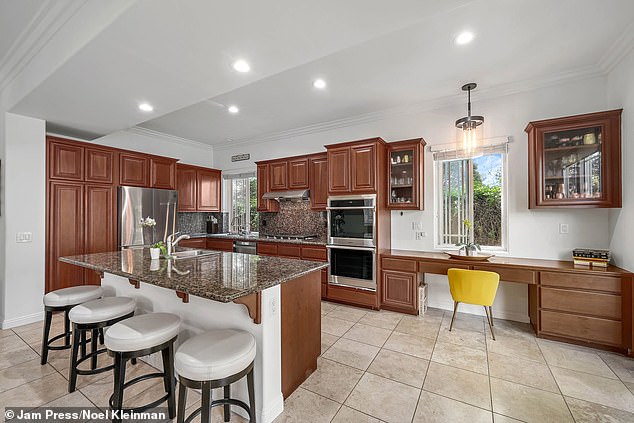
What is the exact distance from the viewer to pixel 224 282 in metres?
1.72

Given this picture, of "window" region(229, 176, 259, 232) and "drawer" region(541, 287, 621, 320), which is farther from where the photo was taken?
"window" region(229, 176, 259, 232)

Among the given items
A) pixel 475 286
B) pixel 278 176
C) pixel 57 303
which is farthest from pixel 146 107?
pixel 475 286

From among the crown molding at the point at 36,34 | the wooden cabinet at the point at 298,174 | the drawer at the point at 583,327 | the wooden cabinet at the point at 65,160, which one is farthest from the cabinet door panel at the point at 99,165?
the drawer at the point at 583,327

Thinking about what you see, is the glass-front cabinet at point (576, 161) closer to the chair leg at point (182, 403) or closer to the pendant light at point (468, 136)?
the pendant light at point (468, 136)

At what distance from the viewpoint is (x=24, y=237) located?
3.30m

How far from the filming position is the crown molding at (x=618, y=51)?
7.98 ft

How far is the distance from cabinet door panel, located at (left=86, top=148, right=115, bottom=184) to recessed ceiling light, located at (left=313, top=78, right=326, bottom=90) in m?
3.27

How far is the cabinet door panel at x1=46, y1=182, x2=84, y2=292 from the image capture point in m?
3.56

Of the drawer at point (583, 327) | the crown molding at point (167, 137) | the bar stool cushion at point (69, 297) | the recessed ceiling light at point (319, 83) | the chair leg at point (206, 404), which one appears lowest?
the drawer at point (583, 327)

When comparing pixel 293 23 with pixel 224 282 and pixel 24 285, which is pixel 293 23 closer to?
pixel 224 282

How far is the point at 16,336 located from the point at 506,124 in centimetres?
620

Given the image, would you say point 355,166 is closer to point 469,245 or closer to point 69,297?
point 469,245

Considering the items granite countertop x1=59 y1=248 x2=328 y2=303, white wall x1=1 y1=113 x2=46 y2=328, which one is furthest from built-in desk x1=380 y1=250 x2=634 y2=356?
white wall x1=1 y1=113 x2=46 y2=328

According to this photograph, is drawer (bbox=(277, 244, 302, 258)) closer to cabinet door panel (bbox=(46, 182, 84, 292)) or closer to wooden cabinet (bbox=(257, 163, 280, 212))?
wooden cabinet (bbox=(257, 163, 280, 212))
